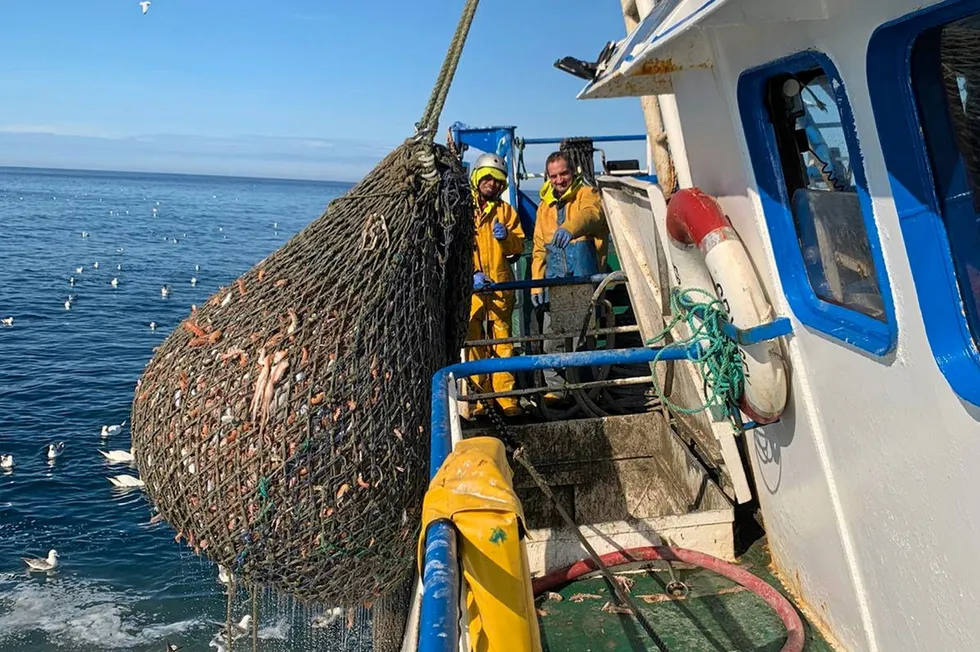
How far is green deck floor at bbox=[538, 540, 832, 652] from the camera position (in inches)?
130

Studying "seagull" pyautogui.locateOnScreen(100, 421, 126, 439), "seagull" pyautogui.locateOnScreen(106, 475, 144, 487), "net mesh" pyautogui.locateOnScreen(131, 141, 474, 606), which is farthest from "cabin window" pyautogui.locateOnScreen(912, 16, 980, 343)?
"seagull" pyautogui.locateOnScreen(100, 421, 126, 439)

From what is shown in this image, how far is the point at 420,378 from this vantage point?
3.28 meters

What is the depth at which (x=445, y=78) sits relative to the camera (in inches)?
115

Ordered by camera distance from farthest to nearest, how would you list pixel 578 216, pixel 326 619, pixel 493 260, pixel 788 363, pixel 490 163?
1. pixel 326 619
2. pixel 493 260
3. pixel 578 216
4. pixel 490 163
5. pixel 788 363

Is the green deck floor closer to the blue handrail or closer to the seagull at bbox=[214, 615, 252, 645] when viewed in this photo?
the blue handrail

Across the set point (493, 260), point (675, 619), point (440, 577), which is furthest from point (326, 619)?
point (440, 577)

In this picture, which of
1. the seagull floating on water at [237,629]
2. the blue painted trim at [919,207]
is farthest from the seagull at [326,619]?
the blue painted trim at [919,207]

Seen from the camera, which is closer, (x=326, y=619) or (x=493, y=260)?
(x=493, y=260)

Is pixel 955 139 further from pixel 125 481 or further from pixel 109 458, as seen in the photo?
pixel 109 458

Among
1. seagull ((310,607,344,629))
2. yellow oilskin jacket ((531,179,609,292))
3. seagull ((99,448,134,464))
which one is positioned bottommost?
seagull ((310,607,344,629))

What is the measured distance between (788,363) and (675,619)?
1.34 meters

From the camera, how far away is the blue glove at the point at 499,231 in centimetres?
703

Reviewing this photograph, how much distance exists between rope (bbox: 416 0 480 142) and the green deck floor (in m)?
2.30

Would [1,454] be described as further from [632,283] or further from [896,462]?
[896,462]
